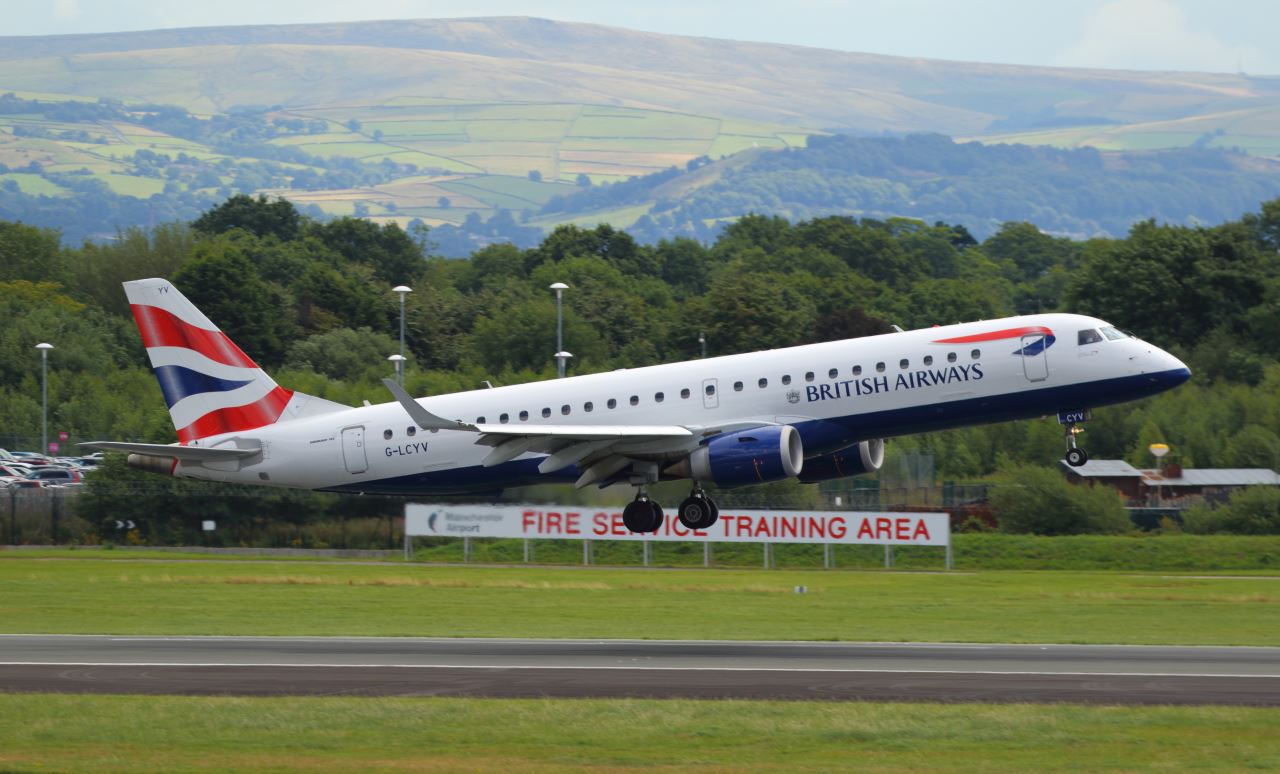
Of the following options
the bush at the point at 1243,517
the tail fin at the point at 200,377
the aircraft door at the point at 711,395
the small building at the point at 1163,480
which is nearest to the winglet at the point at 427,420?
the aircraft door at the point at 711,395

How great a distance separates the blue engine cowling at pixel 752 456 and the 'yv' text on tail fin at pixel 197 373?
12.6m

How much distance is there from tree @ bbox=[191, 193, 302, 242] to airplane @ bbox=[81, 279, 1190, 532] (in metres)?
145

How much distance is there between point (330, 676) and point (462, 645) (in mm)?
6754

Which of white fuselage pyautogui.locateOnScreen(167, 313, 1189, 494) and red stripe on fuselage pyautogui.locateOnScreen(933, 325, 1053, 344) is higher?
red stripe on fuselage pyautogui.locateOnScreen(933, 325, 1053, 344)

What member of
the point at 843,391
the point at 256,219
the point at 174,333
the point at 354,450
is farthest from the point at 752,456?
the point at 256,219

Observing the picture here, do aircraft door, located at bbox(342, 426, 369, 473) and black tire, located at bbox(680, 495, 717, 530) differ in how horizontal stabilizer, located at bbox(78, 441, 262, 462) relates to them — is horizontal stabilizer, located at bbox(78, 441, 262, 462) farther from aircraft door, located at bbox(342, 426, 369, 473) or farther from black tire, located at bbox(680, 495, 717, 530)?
black tire, located at bbox(680, 495, 717, 530)

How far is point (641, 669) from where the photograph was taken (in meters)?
33.9

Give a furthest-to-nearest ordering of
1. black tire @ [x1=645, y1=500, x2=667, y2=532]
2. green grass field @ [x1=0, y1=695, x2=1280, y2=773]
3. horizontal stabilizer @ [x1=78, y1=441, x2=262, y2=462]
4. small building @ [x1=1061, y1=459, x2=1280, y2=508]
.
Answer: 1. small building @ [x1=1061, y1=459, x2=1280, y2=508]
2. black tire @ [x1=645, y1=500, x2=667, y2=532]
3. horizontal stabilizer @ [x1=78, y1=441, x2=262, y2=462]
4. green grass field @ [x1=0, y1=695, x2=1280, y2=773]

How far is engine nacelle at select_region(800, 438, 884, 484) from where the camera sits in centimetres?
4169

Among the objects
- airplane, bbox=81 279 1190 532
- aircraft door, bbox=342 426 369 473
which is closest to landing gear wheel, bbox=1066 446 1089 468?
airplane, bbox=81 279 1190 532

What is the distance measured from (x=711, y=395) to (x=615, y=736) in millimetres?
15099

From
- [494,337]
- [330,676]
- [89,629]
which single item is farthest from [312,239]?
[330,676]

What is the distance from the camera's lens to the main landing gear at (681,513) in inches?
1566

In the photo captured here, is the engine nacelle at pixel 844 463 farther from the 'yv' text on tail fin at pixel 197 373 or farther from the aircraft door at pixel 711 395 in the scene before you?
the 'yv' text on tail fin at pixel 197 373
